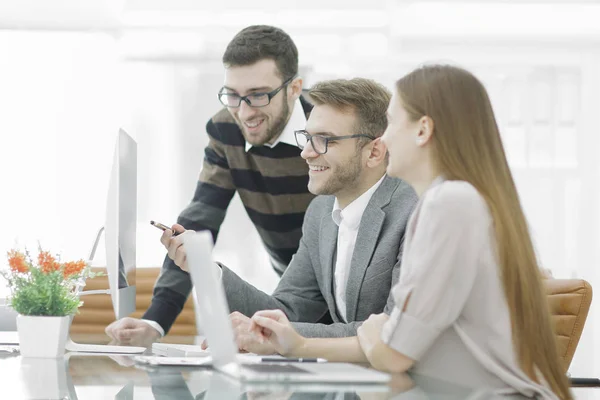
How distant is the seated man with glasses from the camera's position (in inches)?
91.0

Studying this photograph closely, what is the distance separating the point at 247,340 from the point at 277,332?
179 millimetres

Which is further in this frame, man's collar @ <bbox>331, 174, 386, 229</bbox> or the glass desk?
man's collar @ <bbox>331, 174, 386, 229</bbox>

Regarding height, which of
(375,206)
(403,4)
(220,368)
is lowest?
(220,368)

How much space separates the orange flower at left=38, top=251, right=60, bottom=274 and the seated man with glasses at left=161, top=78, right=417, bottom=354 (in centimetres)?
39

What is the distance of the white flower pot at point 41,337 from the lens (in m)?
1.99

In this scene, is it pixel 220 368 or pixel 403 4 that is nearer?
pixel 220 368

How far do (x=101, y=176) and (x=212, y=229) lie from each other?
2.73 m

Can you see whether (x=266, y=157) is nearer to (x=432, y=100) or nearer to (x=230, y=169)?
(x=230, y=169)

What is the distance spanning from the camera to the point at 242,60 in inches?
118

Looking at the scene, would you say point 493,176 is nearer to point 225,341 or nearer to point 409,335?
point 409,335

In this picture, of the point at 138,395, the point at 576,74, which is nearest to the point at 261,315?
the point at 138,395

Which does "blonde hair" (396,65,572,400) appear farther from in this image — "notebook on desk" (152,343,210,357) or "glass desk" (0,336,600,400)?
"notebook on desk" (152,343,210,357)

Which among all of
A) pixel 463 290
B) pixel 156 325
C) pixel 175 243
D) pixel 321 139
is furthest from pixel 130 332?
pixel 463 290

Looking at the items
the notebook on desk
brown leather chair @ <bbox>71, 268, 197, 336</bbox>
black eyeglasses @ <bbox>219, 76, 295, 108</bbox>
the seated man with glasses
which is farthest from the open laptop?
brown leather chair @ <bbox>71, 268, 197, 336</bbox>
